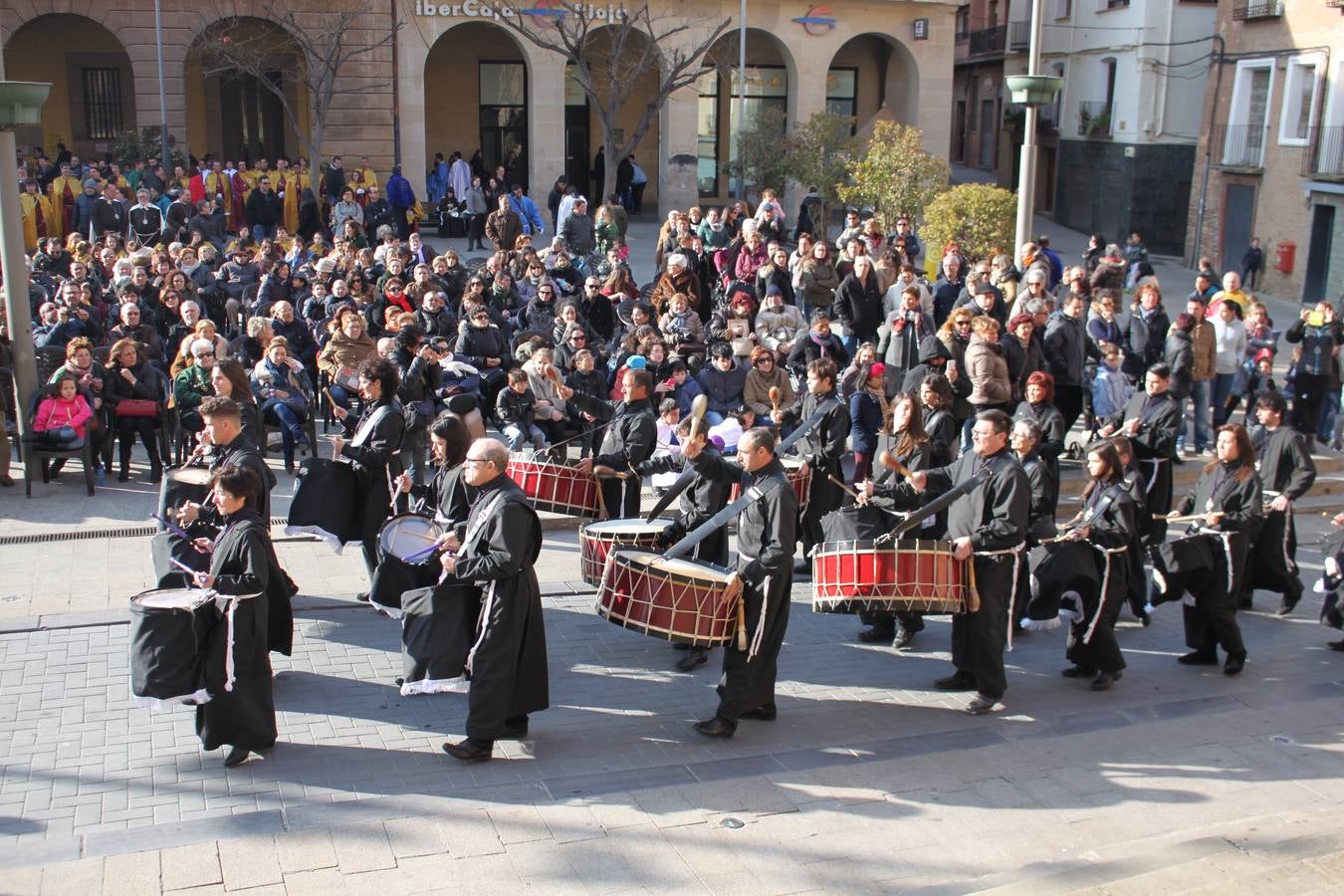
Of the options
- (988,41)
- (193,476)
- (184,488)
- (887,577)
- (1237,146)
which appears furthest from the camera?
(988,41)

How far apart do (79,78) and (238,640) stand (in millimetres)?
29954

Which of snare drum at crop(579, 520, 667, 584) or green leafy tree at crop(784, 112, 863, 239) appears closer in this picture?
snare drum at crop(579, 520, 667, 584)

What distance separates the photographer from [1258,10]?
2830 cm

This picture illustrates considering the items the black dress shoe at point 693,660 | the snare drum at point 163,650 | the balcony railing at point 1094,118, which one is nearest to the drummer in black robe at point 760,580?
the black dress shoe at point 693,660

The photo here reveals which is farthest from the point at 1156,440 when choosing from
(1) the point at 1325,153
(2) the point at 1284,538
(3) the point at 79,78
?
(3) the point at 79,78

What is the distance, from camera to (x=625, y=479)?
10.4 metres

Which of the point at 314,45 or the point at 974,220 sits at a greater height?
the point at 314,45

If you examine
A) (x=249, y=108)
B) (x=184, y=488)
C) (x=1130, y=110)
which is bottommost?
(x=184, y=488)

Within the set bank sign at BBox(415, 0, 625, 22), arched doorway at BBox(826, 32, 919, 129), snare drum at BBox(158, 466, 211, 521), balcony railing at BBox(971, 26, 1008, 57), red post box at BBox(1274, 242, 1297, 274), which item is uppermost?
balcony railing at BBox(971, 26, 1008, 57)

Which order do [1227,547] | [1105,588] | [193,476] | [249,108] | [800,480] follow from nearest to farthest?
1. [193,476]
2. [1105,588]
3. [1227,547]
4. [800,480]
5. [249,108]

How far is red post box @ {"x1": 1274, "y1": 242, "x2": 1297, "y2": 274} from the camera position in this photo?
27.4 metres

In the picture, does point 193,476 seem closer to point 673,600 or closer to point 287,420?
point 673,600

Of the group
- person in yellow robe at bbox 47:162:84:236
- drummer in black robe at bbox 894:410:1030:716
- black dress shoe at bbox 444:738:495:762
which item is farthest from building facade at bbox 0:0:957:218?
black dress shoe at bbox 444:738:495:762

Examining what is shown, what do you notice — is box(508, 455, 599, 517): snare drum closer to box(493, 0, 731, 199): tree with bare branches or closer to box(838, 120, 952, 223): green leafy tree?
box(838, 120, 952, 223): green leafy tree
